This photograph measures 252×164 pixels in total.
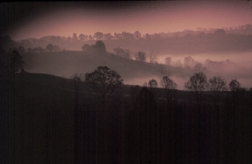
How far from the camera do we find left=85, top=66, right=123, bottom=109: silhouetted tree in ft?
10.1

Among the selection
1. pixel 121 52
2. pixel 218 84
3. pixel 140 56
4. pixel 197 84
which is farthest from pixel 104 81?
pixel 218 84

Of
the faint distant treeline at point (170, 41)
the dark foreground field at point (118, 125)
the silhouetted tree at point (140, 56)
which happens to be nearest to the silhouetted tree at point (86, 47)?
the faint distant treeline at point (170, 41)

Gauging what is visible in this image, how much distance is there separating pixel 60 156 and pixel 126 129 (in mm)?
766

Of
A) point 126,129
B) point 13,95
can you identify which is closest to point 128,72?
point 126,129

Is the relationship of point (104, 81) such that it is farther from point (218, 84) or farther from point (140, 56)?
point (218, 84)

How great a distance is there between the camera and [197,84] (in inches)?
118

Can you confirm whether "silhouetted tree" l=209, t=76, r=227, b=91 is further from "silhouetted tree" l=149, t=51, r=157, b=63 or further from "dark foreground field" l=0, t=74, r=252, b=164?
"silhouetted tree" l=149, t=51, r=157, b=63

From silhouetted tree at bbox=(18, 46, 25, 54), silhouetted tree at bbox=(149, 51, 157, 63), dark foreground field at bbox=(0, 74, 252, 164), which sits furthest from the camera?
silhouetted tree at bbox=(18, 46, 25, 54)

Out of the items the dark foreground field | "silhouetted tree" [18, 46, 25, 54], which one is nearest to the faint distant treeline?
"silhouetted tree" [18, 46, 25, 54]

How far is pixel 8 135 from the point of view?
10.6ft

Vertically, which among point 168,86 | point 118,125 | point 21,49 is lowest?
point 118,125

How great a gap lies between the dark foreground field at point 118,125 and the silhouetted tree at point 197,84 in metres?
0.07

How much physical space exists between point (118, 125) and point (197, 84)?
918mm

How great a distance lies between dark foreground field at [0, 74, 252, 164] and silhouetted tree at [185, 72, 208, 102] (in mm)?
75
